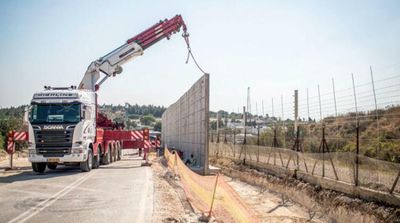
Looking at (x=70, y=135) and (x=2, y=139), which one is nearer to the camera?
(x=70, y=135)

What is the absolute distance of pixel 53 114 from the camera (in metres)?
18.7

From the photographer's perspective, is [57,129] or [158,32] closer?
[57,129]

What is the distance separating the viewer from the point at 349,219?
9.89 meters

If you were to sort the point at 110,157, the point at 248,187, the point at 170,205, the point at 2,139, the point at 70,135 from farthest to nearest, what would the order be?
the point at 2,139 → the point at 110,157 → the point at 70,135 → the point at 248,187 → the point at 170,205

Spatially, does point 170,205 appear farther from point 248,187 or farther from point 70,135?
point 70,135

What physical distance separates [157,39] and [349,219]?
16.6 metres

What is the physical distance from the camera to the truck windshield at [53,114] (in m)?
18.6

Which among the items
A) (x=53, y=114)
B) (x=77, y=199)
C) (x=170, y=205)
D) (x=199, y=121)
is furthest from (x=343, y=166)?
(x=53, y=114)

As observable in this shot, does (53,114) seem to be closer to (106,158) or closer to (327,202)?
(106,158)

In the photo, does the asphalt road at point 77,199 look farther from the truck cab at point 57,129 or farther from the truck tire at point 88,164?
the truck tire at point 88,164

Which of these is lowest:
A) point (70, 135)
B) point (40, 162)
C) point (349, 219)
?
point (349, 219)

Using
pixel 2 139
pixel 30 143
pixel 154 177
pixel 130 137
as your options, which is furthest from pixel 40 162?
pixel 2 139

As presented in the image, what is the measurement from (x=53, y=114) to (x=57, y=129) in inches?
29.1

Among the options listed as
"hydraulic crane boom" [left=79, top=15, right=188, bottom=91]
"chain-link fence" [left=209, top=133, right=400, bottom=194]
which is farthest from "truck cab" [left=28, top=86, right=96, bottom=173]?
"chain-link fence" [left=209, top=133, right=400, bottom=194]
